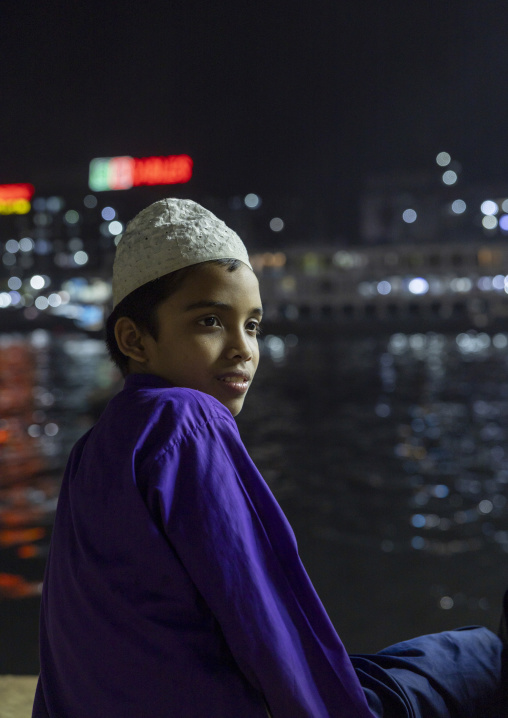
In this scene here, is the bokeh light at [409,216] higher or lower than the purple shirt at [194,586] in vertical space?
higher

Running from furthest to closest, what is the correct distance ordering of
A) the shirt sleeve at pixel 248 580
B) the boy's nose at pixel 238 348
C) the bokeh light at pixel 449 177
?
the bokeh light at pixel 449 177 < the boy's nose at pixel 238 348 < the shirt sleeve at pixel 248 580

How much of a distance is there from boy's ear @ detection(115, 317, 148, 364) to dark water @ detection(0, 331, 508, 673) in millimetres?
5231

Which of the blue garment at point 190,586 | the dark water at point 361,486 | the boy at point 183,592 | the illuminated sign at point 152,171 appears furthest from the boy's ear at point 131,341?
the illuminated sign at point 152,171

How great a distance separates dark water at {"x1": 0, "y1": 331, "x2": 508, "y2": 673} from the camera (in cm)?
721

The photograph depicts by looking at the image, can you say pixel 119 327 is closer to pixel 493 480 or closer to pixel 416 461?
pixel 493 480

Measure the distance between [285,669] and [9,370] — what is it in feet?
112

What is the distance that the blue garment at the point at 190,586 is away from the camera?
116 cm

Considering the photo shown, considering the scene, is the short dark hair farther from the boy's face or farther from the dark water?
the dark water

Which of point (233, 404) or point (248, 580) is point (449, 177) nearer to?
point (233, 404)

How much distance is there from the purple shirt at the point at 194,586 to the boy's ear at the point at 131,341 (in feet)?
0.88

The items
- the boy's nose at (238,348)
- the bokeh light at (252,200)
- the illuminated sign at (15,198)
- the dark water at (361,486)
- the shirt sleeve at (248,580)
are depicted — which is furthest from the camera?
the illuminated sign at (15,198)

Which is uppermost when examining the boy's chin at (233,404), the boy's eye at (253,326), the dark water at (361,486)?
the boy's eye at (253,326)

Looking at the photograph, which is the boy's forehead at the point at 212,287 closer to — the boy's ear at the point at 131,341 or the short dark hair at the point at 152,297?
the short dark hair at the point at 152,297

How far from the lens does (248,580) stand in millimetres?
1163
